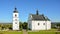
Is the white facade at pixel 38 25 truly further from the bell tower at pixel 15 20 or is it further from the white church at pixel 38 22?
the bell tower at pixel 15 20

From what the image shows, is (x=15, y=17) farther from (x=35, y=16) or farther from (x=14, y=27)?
(x=35, y=16)

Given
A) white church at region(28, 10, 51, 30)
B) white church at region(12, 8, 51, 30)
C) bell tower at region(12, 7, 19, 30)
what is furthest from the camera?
white church at region(28, 10, 51, 30)

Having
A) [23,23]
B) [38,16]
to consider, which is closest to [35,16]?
[38,16]

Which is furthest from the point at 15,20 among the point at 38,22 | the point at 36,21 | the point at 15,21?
the point at 38,22

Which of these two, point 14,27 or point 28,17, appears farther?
point 28,17

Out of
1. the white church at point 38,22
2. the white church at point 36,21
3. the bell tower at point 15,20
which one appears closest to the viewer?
the bell tower at point 15,20

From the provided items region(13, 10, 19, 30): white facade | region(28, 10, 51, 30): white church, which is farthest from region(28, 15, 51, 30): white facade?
region(13, 10, 19, 30): white facade

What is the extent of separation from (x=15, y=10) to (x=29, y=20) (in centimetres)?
A: 376

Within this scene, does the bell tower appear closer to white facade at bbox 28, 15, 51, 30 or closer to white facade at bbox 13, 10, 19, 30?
white facade at bbox 13, 10, 19, 30

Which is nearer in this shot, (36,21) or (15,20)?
(15,20)

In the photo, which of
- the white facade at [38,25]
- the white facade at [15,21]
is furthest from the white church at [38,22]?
the white facade at [15,21]

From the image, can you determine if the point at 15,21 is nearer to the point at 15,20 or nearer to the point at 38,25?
the point at 15,20

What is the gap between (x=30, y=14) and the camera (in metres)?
28.5

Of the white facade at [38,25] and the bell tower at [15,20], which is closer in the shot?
the bell tower at [15,20]
